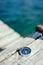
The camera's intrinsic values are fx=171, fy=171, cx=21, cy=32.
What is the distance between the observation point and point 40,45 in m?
1.97

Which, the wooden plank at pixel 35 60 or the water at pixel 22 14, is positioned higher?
the wooden plank at pixel 35 60

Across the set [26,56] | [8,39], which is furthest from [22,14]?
[26,56]

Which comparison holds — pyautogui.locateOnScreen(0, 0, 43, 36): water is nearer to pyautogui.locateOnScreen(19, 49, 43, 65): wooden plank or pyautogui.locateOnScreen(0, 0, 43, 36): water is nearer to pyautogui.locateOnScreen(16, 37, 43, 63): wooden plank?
pyautogui.locateOnScreen(16, 37, 43, 63): wooden plank

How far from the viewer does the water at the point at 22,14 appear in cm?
556

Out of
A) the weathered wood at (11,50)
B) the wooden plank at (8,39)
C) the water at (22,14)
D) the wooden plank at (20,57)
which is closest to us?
the wooden plank at (20,57)

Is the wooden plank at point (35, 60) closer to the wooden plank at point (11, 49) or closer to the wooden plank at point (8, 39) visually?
the wooden plank at point (11, 49)

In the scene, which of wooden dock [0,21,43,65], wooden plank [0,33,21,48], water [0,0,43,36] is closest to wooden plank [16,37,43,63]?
wooden dock [0,21,43,65]

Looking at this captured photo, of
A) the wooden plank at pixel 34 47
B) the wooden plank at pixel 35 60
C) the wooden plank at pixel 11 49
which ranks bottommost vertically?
the wooden plank at pixel 35 60

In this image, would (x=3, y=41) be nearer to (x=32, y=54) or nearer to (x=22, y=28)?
(x=32, y=54)

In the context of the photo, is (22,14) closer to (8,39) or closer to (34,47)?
(8,39)

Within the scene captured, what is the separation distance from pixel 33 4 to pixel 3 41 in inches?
200

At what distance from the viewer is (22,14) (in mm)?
6828

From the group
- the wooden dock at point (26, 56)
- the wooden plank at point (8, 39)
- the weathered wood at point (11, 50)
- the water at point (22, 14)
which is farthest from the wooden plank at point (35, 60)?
the water at point (22, 14)

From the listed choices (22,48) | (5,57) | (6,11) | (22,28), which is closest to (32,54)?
(22,48)
